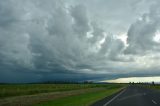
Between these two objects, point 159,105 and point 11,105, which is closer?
point 159,105

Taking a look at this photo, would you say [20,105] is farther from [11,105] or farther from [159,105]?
[159,105]

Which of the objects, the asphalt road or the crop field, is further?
the crop field

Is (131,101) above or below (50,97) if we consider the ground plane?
below

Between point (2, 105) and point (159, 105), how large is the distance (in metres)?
14.7

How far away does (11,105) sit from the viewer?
27422mm

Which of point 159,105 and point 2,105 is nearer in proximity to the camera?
point 159,105

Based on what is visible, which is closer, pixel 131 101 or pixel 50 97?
pixel 131 101

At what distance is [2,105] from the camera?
1089 inches

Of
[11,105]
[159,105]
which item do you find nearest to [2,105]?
[11,105]

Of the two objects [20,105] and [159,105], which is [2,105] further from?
[159,105]

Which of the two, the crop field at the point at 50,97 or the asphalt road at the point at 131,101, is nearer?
the asphalt road at the point at 131,101

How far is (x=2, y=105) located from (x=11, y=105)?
3.13ft

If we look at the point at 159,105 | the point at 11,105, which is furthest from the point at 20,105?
the point at 159,105

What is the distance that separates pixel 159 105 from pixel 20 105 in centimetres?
1293
